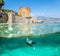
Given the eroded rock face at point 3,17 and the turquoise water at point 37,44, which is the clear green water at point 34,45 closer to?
the turquoise water at point 37,44

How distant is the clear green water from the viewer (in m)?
20.6

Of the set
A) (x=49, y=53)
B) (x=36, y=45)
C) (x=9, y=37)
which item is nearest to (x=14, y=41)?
(x=9, y=37)

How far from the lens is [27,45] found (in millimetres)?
20781

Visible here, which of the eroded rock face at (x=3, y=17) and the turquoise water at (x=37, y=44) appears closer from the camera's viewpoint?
the turquoise water at (x=37, y=44)

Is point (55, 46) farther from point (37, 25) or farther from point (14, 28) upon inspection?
point (14, 28)

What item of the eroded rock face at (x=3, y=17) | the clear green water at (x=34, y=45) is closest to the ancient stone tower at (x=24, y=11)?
the eroded rock face at (x=3, y=17)

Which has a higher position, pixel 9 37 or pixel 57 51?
pixel 9 37

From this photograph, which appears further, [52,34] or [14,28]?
[52,34]

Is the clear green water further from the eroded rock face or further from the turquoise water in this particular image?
the eroded rock face

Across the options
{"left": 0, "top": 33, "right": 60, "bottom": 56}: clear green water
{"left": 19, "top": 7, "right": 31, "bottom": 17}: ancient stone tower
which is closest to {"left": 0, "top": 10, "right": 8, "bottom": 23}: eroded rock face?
{"left": 19, "top": 7, "right": 31, "bottom": 17}: ancient stone tower

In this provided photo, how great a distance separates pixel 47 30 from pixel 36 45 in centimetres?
189

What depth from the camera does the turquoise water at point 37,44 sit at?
2070cm

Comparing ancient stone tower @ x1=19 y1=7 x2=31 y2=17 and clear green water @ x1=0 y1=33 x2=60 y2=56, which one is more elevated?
ancient stone tower @ x1=19 y1=7 x2=31 y2=17

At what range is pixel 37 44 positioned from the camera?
21.6 meters
